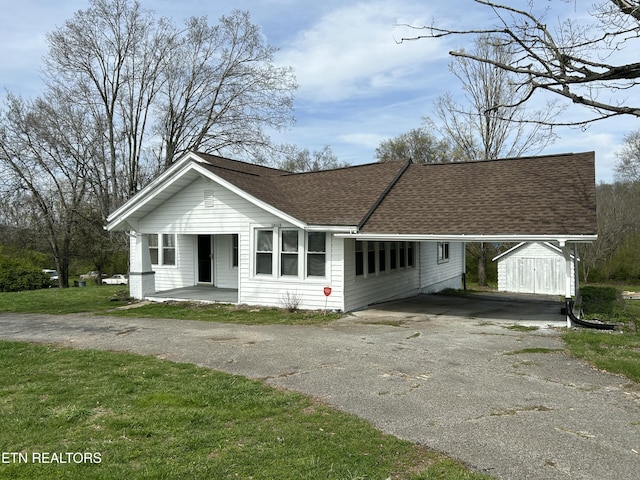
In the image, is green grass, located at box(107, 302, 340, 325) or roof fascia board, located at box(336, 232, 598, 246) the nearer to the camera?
roof fascia board, located at box(336, 232, 598, 246)

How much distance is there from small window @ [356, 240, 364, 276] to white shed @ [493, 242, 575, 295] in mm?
19133

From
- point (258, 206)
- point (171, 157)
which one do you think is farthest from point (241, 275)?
point (171, 157)

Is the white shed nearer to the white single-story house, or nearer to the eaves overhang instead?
the white single-story house

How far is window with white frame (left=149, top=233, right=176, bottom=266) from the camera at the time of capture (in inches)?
683

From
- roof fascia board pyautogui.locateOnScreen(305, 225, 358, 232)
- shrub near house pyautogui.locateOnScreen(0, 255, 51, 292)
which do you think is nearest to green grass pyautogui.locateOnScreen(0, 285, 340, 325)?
roof fascia board pyautogui.locateOnScreen(305, 225, 358, 232)

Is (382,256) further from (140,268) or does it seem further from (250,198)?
(140,268)

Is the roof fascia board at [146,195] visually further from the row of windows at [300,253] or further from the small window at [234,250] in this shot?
the small window at [234,250]

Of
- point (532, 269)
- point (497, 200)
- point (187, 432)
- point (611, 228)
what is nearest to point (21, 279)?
point (497, 200)

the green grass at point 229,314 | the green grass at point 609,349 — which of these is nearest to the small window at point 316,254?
the green grass at point 229,314

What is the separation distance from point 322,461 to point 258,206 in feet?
32.1

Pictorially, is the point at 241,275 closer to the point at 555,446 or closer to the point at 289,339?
the point at 289,339

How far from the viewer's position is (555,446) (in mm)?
4430

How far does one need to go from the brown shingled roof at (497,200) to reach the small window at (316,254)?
1225 mm

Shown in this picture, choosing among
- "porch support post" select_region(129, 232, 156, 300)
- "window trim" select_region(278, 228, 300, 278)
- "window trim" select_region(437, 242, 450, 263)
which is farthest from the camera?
"window trim" select_region(437, 242, 450, 263)
